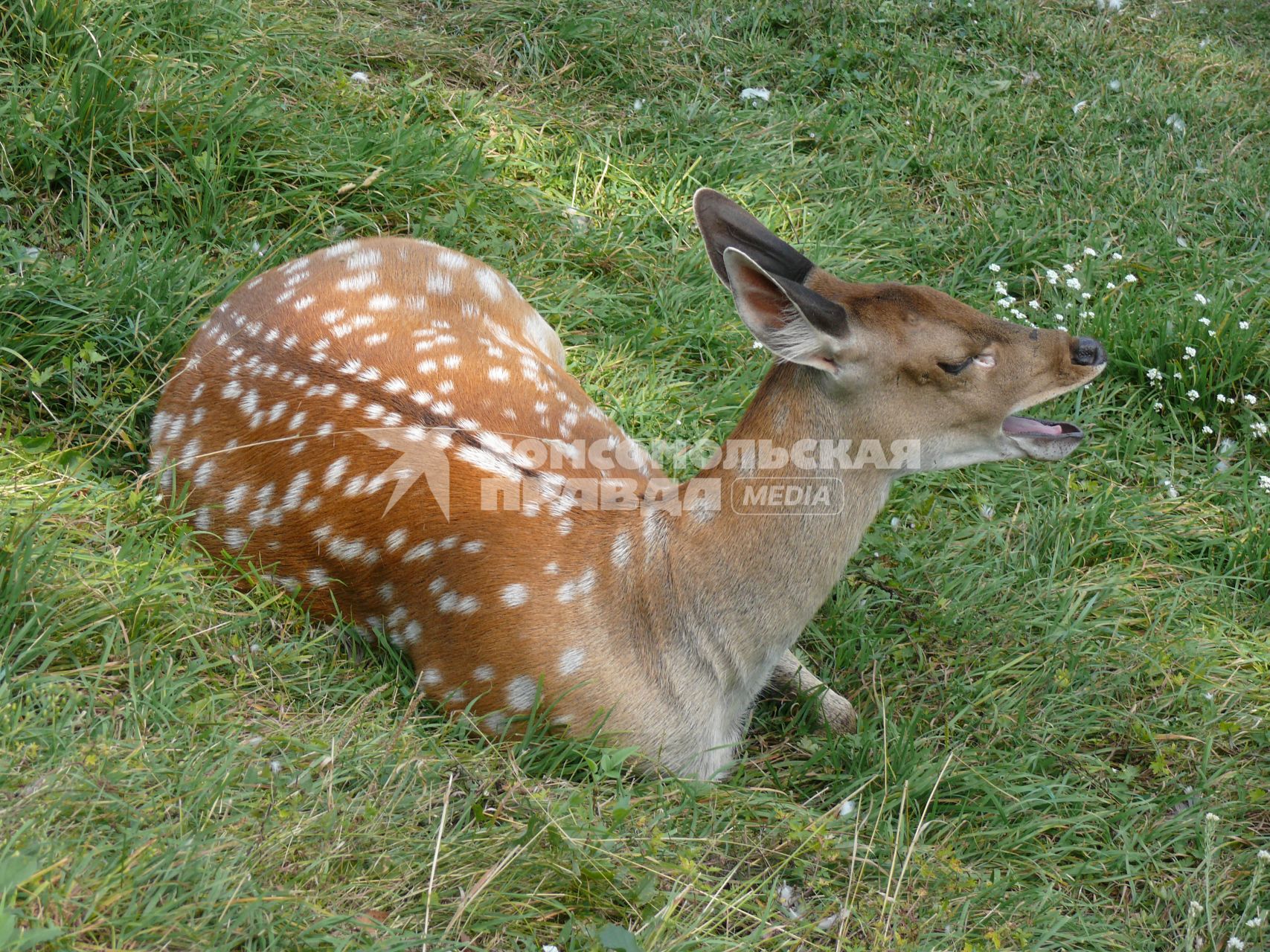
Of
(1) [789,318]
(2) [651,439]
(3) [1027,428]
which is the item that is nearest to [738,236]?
(1) [789,318]

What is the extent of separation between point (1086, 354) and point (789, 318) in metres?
0.96

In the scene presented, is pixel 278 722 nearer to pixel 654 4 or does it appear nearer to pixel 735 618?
pixel 735 618

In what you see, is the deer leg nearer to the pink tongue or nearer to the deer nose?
the pink tongue

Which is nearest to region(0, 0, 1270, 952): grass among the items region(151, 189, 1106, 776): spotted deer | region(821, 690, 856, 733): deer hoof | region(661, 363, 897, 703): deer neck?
region(821, 690, 856, 733): deer hoof

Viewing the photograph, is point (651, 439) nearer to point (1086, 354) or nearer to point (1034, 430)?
point (1034, 430)

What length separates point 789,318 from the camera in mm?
2945

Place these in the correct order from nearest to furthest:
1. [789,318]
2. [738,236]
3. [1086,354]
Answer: [789,318] → [738,236] → [1086,354]

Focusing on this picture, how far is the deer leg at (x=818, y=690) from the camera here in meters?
3.60

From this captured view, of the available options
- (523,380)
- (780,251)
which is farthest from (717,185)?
(780,251)

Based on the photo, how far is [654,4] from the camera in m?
6.53

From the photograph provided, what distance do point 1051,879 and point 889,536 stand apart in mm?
1322

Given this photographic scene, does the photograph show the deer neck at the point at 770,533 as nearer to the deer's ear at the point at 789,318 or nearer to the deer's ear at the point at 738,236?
the deer's ear at the point at 789,318

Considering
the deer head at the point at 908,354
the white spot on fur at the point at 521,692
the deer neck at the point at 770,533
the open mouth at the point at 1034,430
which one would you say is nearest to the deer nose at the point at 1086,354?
the deer head at the point at 908,354

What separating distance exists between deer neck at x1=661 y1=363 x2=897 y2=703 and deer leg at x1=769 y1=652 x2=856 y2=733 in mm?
380
